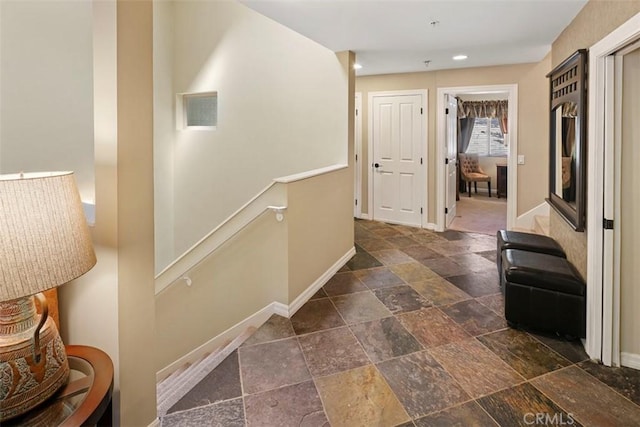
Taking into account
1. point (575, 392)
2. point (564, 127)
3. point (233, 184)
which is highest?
point (564, 127)

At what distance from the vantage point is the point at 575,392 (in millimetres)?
2033

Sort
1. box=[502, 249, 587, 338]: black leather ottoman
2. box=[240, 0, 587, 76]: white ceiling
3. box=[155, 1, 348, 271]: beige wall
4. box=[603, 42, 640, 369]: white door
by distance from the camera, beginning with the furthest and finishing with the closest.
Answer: box=[155, 1, 348, 271]: beige wall, box=[240, 0, 587, 76]: white ceiling, box=[502, 249, 587, 338]: black leather ottoman, box=[603, 42, 640, 369]: white door

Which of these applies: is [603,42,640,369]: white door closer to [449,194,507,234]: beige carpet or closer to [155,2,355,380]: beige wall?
[155,2,355,380]: beige wall

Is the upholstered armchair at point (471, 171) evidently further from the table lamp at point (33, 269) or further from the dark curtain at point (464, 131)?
the table lamp at point (33, 269)

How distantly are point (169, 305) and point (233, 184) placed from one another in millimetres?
2320

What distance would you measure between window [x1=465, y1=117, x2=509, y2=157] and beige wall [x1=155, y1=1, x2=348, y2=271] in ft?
20.3

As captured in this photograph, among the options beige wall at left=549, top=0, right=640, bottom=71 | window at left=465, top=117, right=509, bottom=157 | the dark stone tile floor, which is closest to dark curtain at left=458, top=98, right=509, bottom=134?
window at left=465, top=117, right=509, bottom=157

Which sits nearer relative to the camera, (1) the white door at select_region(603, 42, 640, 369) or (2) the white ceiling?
(1) the white door at select_region(603, 42, 640, 369)

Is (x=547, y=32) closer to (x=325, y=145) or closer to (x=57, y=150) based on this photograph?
(x=325, y=145)

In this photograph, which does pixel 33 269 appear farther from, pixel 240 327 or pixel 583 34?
pixel 583 34

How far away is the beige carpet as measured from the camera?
19.2 feet

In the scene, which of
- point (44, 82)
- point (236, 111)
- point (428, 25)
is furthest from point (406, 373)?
point (236, 111)

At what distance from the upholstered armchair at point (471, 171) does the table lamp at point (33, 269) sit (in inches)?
344

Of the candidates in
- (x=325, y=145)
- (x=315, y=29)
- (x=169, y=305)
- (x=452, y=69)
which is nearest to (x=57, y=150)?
(x=169, y=305)
